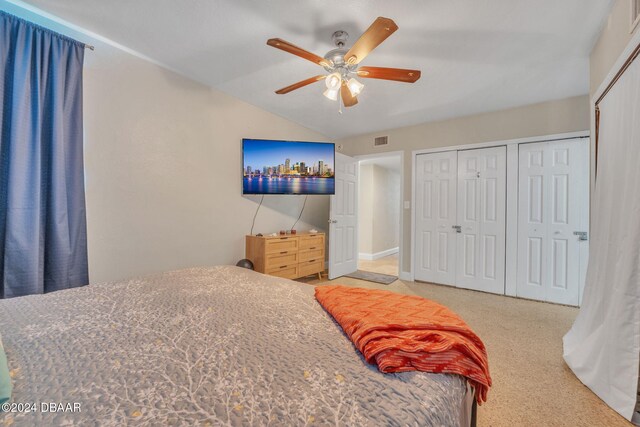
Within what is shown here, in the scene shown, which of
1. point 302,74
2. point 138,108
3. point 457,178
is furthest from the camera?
point 457,178

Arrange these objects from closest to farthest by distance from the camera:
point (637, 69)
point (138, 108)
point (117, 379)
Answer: point (117, 379) → point (637, 69) → point (138, 108)

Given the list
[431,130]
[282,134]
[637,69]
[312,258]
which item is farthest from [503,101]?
[312,258]

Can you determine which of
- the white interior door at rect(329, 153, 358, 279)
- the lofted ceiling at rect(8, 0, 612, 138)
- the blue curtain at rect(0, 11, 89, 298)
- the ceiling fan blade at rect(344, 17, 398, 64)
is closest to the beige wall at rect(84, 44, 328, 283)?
the blue curtain at rect(0, 11, 89, 298)

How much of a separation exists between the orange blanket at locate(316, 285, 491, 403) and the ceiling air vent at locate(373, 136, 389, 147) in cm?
367

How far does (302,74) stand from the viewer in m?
2.65

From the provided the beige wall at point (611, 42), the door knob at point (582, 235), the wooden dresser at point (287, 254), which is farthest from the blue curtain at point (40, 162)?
the door knob at point (582, 235)

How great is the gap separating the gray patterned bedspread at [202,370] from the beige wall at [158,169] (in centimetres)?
130

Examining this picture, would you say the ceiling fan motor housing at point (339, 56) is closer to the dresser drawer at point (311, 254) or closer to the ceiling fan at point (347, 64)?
the ceiling fan at point (347, 64)

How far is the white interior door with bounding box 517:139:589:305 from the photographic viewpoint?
300cm

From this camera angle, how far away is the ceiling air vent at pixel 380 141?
14.4 feet

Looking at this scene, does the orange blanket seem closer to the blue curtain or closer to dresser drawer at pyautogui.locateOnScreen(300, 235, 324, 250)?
the blue curtain

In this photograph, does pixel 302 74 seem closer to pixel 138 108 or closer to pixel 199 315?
pixel 138 108

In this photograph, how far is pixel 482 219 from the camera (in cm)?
357

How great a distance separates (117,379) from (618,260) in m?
2.40
